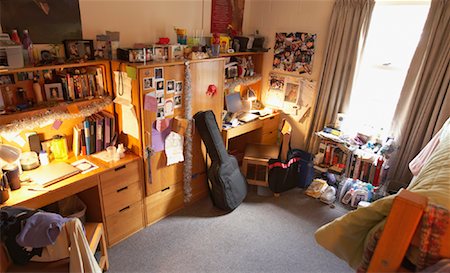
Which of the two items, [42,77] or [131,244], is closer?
[42,77]

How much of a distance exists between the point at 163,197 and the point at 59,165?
36.7 inches

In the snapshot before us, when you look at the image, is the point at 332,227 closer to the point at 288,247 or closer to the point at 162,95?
the point at 288,247

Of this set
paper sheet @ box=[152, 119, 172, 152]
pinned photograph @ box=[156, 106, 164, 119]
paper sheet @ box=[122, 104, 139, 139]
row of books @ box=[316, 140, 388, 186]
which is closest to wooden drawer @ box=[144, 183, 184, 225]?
Answer: paper sheet @ box=[152, 119, 172, 152]

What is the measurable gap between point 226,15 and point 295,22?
82 centimetres

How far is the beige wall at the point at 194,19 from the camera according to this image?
2.34 meters

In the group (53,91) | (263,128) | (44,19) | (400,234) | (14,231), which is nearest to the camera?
(400,234)

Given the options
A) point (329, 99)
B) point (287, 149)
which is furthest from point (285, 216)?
point (329, 99)

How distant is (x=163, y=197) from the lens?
2725 millimetres

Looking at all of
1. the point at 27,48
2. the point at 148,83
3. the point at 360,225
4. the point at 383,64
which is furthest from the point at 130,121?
the point at 383,64

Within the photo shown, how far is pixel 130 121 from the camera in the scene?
2389 mm

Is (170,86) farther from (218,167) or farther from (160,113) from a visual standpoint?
(218,167)

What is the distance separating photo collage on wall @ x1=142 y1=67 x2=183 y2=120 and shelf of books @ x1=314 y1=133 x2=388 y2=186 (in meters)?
1.73

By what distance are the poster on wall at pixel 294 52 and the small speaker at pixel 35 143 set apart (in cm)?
271

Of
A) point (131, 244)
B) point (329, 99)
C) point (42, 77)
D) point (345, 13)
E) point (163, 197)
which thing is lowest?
point (131, 244)
